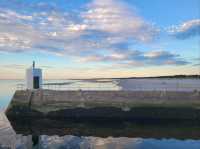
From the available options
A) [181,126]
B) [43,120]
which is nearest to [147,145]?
[181,126]

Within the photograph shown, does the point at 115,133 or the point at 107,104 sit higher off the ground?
the point at 107,104

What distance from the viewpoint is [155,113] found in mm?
19812

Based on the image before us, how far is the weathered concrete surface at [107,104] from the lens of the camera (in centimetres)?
1978

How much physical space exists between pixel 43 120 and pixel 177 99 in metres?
8.30

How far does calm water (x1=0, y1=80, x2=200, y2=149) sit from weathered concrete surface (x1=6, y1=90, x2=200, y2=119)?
2.60 ft

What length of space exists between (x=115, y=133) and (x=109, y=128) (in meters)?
1.35

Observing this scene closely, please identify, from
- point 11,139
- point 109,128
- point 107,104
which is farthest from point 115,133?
→ point 11,139

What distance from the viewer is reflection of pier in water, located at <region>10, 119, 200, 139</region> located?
16.2 meters

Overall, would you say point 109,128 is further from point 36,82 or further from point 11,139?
point 36,82

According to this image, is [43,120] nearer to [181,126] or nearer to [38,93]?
[38,93]

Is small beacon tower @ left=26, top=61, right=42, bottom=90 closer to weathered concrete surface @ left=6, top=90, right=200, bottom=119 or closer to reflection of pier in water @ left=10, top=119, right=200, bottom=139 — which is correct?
weathered concrete surface @ left=6, top=90, right=200, bottom=119

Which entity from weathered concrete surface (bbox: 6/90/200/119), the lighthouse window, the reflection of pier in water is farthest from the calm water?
the lighthouse window

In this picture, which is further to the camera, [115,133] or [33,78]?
[33,78]

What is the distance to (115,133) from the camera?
1636cm
